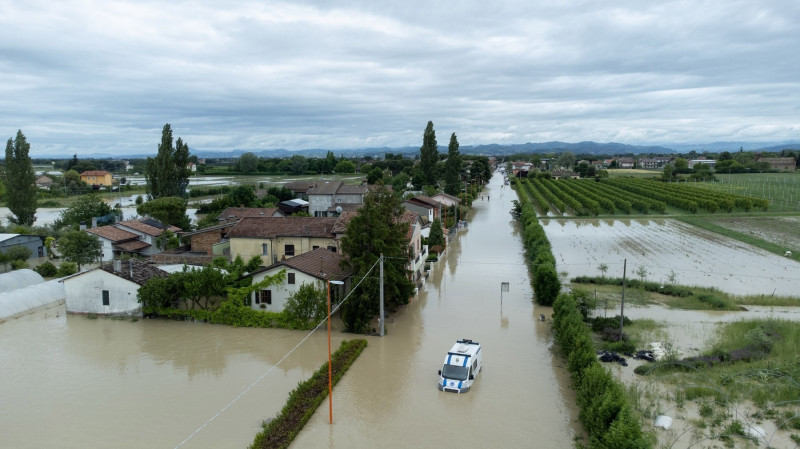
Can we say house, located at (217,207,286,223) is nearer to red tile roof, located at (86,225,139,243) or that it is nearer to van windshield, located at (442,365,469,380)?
red tile roof, located at (86,225,139,243)

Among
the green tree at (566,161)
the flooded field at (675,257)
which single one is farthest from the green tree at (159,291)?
the green tree at (566,161)

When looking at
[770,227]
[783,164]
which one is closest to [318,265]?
[770,227]

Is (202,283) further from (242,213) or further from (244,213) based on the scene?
(242,213)

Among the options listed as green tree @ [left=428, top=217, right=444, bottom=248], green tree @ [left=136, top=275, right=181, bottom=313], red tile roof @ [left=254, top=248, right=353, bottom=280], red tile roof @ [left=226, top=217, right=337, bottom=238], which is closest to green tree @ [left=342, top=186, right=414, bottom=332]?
red tile roof @ [left=254, top=248, right=353, bottom=280]

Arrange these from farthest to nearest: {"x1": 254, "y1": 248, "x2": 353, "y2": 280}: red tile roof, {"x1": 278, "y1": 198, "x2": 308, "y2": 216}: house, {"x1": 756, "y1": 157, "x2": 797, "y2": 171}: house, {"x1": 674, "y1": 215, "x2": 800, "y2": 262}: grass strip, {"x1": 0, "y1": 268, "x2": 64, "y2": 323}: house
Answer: {"x1": 756, "y1": 157, "x2": 797, "y2": 171}: house → {"x1": 278, "y1": 198, "x2": 308, "y2": 216}: house → {"x1": 674, "y1": 215, "x2": 800, "y2": 262}: grass strip → {"x1": 0, "y1": 268, "x2": 64, "y2": 323}: house → {"x1": 254, "y1": 248, "x2": 353, "y2": 280}: red tile roof

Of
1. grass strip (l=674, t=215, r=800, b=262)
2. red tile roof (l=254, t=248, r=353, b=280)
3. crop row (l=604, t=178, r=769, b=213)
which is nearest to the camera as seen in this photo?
red tile roof (l=254, t=248, r=353, b=280)

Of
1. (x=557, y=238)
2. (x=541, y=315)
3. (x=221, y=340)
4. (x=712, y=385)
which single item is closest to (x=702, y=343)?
(x=712, y=385)

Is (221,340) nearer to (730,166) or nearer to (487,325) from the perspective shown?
(487,325)

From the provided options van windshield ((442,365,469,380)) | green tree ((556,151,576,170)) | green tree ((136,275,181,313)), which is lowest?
van windshield ((442,365,469,380))
